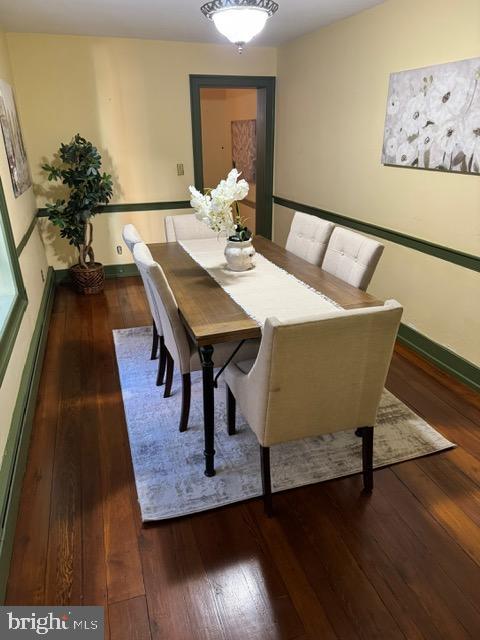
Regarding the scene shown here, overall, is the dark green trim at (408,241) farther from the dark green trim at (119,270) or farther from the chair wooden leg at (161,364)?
the dark green trim at (119,270)

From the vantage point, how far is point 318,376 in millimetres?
1623

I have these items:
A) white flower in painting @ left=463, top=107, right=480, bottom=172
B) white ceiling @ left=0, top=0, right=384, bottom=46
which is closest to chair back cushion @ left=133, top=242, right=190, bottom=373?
white flower in painting @ left=463, top=107, right=480, bottom=172

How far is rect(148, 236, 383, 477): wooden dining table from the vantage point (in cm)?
183

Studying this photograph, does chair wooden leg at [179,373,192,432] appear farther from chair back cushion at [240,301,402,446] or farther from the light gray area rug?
chair back cushion at [240,301,402,446]

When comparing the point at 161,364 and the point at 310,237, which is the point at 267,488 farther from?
the point at 310,237

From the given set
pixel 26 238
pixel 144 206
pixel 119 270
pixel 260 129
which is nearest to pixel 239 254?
pixel 26 238

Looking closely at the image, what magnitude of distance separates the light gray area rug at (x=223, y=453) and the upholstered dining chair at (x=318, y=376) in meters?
0.26

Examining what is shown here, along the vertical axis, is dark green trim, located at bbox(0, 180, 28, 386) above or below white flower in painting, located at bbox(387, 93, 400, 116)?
below

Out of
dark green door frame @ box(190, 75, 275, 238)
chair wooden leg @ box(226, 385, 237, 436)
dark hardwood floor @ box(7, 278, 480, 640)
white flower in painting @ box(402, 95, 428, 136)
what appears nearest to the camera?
dark hardwood floor @ box(7, 278, 480, 640)

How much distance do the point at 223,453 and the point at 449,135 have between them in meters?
2.23

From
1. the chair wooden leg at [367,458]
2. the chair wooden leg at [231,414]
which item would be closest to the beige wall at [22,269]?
the chair wooden leg at [231,414]

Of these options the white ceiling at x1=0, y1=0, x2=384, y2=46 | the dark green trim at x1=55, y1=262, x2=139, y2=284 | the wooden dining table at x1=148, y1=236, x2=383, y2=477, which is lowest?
the dark green trim at x1=55, y1=262, x2=139, y2=284

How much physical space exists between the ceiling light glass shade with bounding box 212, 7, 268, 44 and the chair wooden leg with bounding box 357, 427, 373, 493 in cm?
198

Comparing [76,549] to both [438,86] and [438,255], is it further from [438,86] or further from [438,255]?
[438,86]
